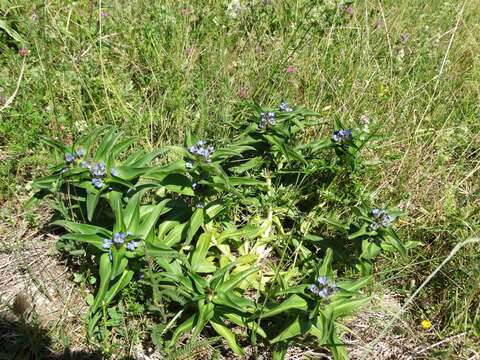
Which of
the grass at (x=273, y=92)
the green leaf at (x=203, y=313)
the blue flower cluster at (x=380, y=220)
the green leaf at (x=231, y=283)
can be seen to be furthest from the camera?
the grass at (x=273, y=92)

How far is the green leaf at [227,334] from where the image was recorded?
2.29 m

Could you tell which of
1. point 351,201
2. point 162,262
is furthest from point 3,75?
point 351,201

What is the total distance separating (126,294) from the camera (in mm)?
2408

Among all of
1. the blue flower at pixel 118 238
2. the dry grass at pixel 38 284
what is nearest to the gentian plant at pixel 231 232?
the blue flower at pixel 118 238

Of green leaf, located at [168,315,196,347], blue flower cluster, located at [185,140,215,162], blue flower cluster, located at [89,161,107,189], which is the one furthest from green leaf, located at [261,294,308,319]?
blue flower cluster, located at [89,161,107,189]

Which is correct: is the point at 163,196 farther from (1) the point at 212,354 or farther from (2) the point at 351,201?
(2) the point at 351,201

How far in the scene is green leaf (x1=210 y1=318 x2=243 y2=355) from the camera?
2.29 meters

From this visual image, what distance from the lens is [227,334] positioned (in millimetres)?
2312

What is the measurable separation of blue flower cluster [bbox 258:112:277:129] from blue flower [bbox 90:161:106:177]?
1040mm

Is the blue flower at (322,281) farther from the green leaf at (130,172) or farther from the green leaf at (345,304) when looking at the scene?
the green leaf at (130,172)

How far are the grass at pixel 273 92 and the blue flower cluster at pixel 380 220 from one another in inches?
19.6

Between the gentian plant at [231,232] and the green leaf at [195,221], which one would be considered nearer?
the gentian plant at [231,232]

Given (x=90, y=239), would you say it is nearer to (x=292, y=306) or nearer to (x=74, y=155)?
(x=74, y=155)

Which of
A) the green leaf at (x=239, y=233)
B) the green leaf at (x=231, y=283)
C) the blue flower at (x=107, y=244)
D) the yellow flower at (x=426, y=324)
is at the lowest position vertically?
the yellow flower at (x=426, y=324)
